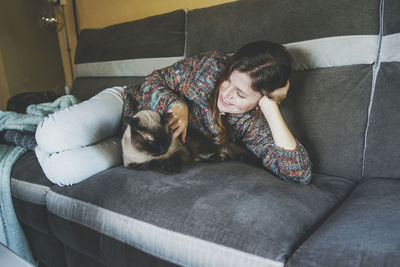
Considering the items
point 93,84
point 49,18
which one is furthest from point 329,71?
point 49,18

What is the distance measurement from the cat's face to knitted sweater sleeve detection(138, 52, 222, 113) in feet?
0.23

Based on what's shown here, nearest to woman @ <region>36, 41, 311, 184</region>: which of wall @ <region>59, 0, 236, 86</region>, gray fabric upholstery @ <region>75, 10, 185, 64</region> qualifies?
gray fabric upholstery @ <region>75, 10, 185, 64</region>

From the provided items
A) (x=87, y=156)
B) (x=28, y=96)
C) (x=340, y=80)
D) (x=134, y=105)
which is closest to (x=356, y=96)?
(x=340, y=80)

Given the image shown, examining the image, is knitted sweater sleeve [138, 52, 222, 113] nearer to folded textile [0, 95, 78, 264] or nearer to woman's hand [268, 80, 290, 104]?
woman's hand [268, 80, 290, 104]

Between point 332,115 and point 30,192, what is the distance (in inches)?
49.1

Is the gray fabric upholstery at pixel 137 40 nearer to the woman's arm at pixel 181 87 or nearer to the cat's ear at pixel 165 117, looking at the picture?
the woman's arm at pixel 181 87

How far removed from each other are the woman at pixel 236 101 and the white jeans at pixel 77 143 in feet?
0.04

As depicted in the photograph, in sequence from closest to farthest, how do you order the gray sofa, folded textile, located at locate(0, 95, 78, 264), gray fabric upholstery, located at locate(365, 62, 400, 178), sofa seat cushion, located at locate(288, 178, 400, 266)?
sofa seat cushion, located at locate(288, 178, 400, 266) → the gray sofa → gray fabric upholstery, located at locate(365, 62, 400, 178) → folded textile, located at locate(0, 95, 78, 264)

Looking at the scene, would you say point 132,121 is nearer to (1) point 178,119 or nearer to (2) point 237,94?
(1) point 178,119

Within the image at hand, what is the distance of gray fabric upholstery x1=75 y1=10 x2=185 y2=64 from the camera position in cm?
175

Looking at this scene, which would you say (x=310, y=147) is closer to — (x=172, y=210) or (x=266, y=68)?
(x=266, y=68)

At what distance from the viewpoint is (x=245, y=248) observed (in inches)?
25.1

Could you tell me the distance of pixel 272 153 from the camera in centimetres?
109

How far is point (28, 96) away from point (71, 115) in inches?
40.8
